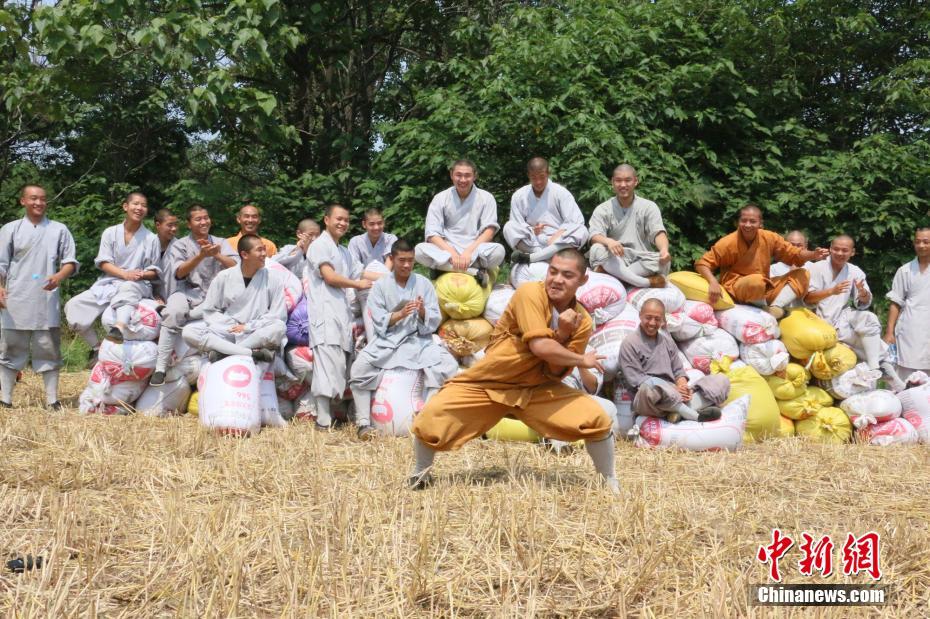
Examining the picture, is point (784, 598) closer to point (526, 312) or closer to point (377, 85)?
point (526, 312)

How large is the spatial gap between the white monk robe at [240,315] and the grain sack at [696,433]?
2.93 meters

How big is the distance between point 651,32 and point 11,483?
8.96 meters

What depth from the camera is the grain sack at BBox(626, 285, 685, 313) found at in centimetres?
679

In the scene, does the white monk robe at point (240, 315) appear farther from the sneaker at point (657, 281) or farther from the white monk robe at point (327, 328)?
the sneaker at point (657, 281)

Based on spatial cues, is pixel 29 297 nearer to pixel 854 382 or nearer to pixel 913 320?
pixel 854 382

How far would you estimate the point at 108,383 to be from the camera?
6.86 meters

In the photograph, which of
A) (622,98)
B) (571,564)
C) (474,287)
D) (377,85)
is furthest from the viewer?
(377,85)

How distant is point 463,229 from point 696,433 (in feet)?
8.59

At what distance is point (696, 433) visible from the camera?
6.02 m

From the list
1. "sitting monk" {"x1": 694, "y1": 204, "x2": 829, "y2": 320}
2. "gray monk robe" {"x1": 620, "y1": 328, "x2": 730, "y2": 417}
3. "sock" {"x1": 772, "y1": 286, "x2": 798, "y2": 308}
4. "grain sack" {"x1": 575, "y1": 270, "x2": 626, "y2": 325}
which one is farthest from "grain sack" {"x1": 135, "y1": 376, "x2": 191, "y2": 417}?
"sock" {"x1": 772, "y1": 286, "x2": 798, "y2": 308}

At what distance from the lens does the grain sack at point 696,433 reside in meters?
6.01

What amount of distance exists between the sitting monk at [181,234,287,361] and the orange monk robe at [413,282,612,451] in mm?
2470

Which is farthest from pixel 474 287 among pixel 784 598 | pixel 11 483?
pixel 784 598

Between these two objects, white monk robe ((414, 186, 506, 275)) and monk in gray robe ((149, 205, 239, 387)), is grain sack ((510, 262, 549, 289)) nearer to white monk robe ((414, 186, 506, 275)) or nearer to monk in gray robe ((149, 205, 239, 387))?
white monk robe ((414, 186, 506, 275))
